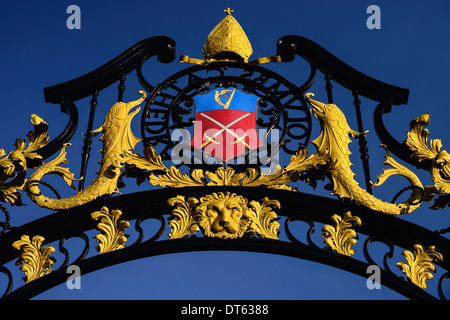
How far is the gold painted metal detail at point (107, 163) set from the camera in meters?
6.61

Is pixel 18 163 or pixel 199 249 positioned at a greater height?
pixel 18 163

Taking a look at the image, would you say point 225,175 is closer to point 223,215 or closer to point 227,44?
point 223,215

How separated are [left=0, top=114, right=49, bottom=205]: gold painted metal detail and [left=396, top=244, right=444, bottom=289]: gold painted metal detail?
111 inches

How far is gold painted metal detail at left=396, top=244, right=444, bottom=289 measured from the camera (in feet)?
20.2

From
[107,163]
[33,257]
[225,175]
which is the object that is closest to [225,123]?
[225,175]

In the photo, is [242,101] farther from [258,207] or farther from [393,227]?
[393,227]

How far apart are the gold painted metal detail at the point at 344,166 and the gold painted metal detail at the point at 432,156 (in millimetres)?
123

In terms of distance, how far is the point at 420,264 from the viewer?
626 cm

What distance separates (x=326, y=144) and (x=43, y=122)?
7.29ft

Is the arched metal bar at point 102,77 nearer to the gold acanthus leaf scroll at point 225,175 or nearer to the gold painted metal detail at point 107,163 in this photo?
the gold painted metal detail at point 107,163

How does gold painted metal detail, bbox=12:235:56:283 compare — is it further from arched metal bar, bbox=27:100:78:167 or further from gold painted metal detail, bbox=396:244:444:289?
gold painted metal detail, bbox=396:244:444:289

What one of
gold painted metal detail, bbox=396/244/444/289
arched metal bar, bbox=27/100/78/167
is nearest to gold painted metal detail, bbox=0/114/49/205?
arched metal bar, bbox=27/100/78/167

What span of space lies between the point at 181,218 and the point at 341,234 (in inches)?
44.7

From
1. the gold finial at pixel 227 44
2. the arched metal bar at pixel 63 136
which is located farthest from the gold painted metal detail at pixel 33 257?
the gold finial at pixel 227 44
